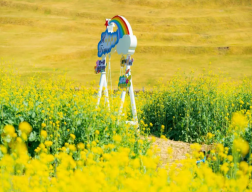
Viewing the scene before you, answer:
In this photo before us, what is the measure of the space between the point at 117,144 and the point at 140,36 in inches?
1619

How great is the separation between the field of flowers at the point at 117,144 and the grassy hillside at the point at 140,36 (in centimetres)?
511

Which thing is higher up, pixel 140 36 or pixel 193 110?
pixel 140 36

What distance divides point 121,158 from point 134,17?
2273 inches

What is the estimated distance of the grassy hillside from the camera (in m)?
29.2

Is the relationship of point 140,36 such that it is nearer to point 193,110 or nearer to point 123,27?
point 123,27

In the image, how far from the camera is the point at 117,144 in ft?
16.9

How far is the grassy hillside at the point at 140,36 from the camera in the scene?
29.2 metres

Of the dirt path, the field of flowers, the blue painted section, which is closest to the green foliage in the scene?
the field of flowers

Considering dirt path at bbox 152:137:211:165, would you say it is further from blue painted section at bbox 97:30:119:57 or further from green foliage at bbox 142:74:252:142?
blue painted section at bbox 97:30:119:57

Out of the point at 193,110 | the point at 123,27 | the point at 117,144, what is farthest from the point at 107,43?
the point at 117,144

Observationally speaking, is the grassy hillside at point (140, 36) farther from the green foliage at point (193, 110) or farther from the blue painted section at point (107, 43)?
the green foliage at point (193, 110)

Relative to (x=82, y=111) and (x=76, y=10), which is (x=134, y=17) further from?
(x=82, y=111)

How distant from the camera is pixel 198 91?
333 inches

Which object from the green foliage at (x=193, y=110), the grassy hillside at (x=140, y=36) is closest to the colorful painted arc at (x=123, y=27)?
the green foliage at (x=193, y=110)
